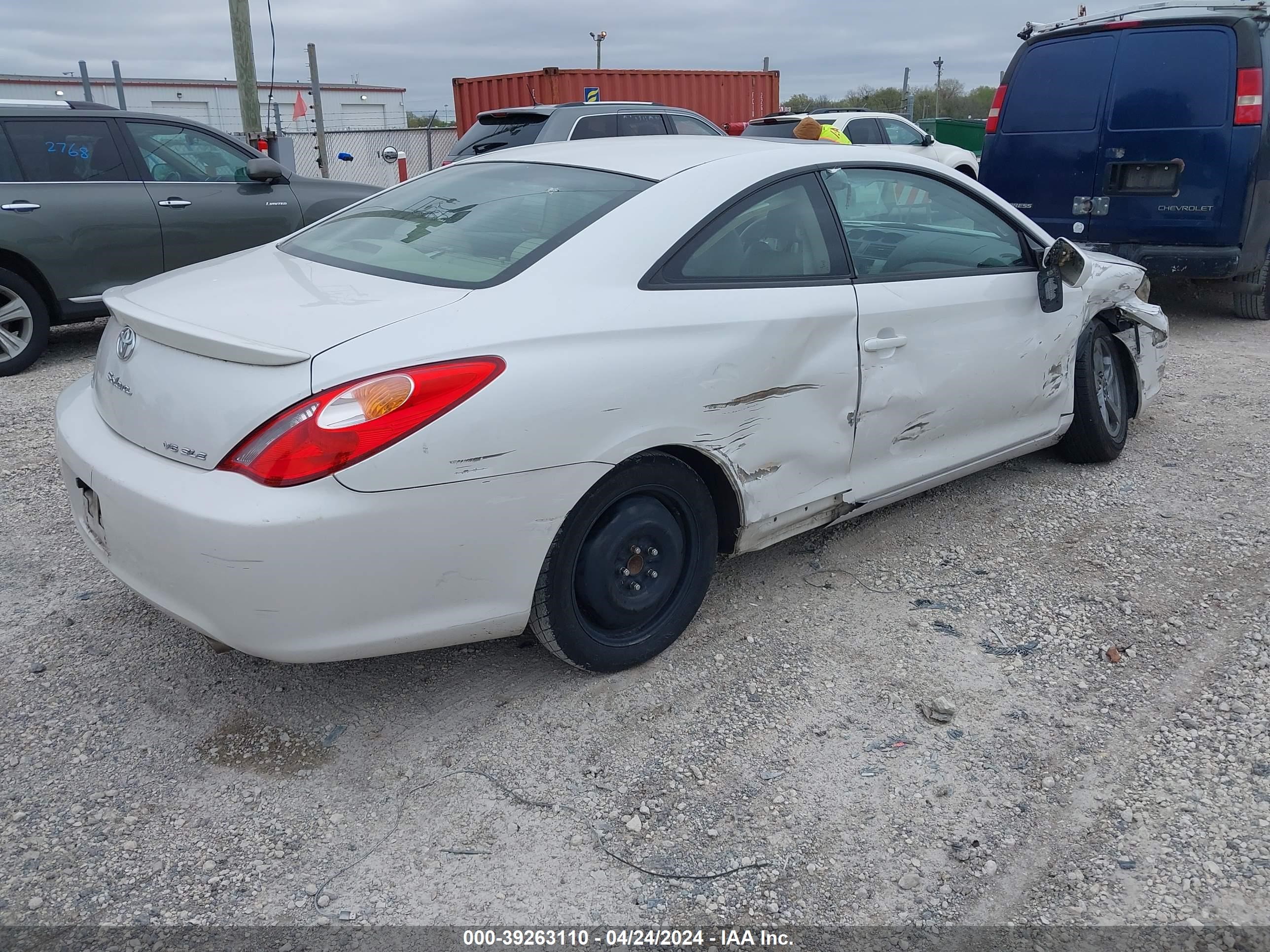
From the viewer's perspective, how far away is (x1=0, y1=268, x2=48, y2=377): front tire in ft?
20.5

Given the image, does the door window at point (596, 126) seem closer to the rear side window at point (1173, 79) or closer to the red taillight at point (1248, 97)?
the rear side window at point (1173, 79)

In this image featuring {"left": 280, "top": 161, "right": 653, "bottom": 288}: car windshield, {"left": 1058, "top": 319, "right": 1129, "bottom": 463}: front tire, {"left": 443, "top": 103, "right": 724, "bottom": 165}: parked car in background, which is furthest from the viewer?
{"left": 443, "top": 103, "right": 724, "bottom": 165}: parked car in background

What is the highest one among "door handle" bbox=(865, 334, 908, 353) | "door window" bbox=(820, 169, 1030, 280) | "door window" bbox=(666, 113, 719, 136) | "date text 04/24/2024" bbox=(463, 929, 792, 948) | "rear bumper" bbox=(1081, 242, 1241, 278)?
"door window" bbox=(666, 113, 719, 136)

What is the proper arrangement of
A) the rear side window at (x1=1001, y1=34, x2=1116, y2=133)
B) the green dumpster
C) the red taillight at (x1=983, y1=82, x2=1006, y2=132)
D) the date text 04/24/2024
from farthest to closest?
1. the green dumpster
2. the red taillight at (x1=983, y1=82, x2=1006, y2=132)
3. the rear side window at (x1=1001, y1=34, x2=1116, y2=133)
4. the date text 04/24/2024

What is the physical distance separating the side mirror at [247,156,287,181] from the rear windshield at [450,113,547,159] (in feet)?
7.42

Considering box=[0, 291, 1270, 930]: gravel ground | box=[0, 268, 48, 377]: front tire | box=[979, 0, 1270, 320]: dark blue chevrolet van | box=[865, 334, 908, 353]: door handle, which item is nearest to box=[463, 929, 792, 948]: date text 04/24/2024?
box=[0, 291, 1270, 930]: gravel ground

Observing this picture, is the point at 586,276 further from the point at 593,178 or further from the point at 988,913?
the point at 988,913

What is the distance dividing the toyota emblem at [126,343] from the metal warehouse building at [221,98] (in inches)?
946

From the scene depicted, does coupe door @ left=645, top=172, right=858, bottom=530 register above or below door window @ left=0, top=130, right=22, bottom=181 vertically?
below

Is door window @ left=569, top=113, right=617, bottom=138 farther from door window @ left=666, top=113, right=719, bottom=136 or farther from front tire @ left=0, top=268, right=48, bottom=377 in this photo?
front tire @ left=0, top=268, right=48, bottom=377

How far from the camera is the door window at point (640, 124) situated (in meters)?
9.76

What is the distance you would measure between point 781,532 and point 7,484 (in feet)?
11.0

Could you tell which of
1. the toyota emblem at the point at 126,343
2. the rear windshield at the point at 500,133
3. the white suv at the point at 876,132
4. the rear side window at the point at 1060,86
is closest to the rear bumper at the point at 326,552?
the toyota emblem at the point at 126,343

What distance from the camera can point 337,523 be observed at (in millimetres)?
2318
